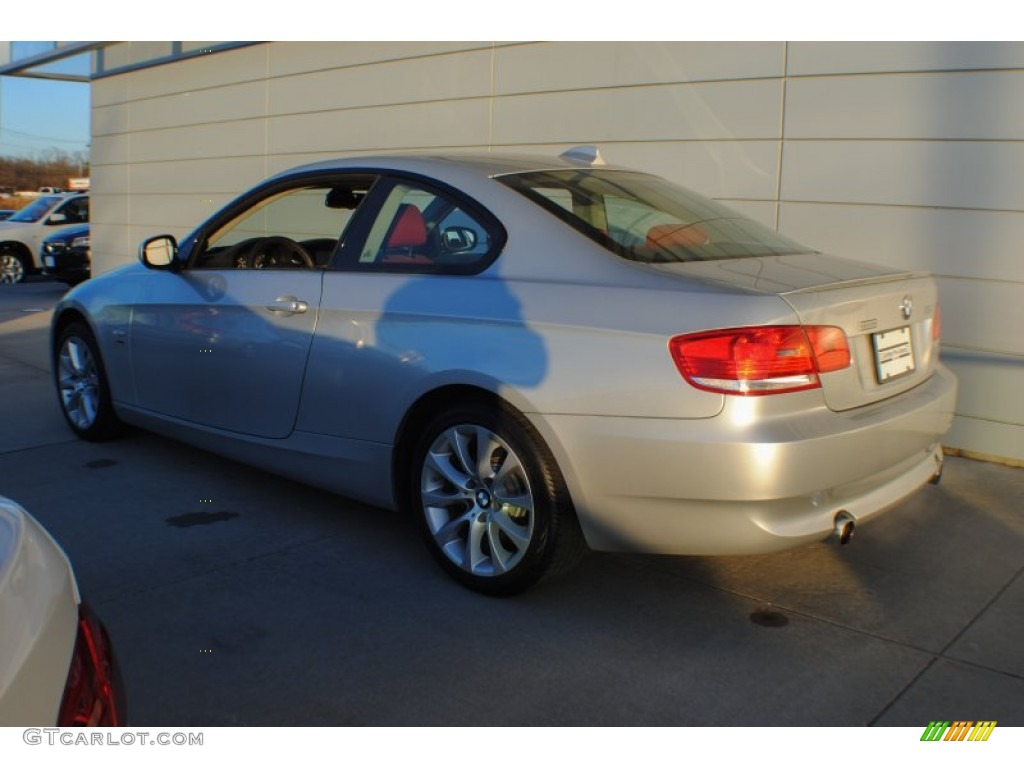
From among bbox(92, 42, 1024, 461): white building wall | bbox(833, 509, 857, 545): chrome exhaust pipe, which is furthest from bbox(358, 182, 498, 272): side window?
bbox(92, 42, 1024, 461): white building wall

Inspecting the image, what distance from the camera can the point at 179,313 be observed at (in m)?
4.97

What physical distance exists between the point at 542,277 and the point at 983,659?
6.17ft

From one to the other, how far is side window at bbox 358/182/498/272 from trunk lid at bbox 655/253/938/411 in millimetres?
749

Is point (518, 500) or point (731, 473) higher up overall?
point (731, 473)

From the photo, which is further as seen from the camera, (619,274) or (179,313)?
(179,313)

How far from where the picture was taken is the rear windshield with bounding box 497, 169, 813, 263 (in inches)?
151

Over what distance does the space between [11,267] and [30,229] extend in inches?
27.0

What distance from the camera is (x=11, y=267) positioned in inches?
682

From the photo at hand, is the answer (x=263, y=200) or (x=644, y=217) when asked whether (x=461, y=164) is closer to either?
(x=644, y=217)
